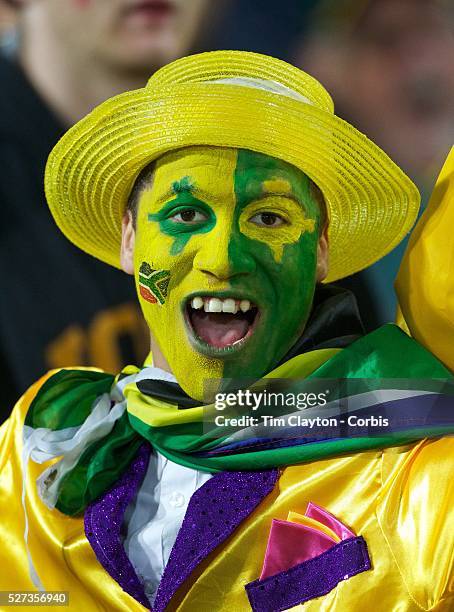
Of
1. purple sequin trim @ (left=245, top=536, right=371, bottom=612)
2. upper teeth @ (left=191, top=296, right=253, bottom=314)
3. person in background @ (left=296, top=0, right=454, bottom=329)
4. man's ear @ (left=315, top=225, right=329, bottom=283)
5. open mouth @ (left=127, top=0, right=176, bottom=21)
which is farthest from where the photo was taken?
open mouth @ (left=127, top=0, right=176, bottom=21)

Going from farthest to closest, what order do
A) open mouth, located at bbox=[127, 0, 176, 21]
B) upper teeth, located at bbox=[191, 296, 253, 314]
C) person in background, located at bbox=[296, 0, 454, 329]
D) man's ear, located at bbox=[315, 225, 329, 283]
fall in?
open mouth, located at bbox=[127, 0, 176, 21], person in background, located at bbox=[296, 0, 454, 329], man's ear, located at bbox=[315, 225, 329, 283], upper teeth, located at bbox=[191, 296, 253, 314]

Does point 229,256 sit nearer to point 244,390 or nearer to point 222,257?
point 222,257

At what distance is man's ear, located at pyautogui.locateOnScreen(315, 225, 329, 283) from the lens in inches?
81.9

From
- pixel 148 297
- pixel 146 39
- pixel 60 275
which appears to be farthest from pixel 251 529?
pixel 146 39

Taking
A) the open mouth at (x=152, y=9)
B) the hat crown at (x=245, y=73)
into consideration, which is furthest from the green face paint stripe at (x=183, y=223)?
the open mouth at (x=152, y=9)

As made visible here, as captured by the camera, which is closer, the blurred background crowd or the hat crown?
the hat crown

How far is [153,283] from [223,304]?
0.48 ft

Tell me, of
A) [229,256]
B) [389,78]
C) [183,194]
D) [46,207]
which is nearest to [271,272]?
[229,256]

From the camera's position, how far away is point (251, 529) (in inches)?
74.7

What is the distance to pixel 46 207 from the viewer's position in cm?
374

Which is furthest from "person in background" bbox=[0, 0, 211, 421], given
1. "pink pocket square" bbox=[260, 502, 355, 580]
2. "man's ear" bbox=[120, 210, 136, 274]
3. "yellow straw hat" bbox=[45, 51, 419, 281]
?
"pink pocket square" bbox=[260, 502, 355, 580]

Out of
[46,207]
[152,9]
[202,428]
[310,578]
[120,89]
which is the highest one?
[152,9]

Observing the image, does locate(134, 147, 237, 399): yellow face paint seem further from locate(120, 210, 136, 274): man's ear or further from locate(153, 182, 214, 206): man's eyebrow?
locate(120, 210, 136, 274): man's ear

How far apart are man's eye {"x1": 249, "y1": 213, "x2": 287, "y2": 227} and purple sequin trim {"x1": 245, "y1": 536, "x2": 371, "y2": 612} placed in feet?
1.81
